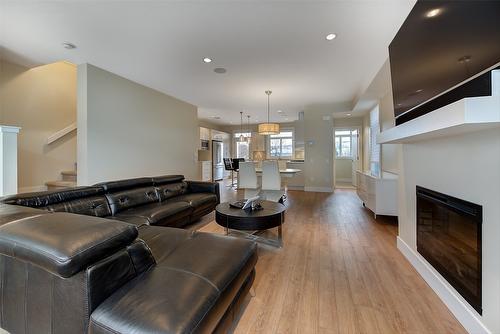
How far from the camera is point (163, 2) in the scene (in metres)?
2.23

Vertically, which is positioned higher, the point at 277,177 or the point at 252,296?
the point at 277,177

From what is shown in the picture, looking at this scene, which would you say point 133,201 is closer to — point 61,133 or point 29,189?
point 29,189

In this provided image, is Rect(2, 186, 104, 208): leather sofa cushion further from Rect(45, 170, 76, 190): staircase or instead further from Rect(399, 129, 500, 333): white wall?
Rect(399, 129, 500, 333): white wall

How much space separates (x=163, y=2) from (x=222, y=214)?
2.39 metres

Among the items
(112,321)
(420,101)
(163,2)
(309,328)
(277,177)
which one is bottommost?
(309,328)

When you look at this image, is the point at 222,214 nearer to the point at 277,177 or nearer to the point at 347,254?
the point at 347,254

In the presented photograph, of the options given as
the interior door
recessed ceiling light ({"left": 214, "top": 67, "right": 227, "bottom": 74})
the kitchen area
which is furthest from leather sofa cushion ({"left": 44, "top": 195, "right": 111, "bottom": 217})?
the interior door

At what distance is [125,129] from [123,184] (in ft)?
6.40

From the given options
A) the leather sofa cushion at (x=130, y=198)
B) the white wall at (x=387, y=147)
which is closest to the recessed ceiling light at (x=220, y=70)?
the leather sofa cushion at (x=130, y=198)

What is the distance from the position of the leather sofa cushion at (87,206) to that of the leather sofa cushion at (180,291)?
1.34 metres

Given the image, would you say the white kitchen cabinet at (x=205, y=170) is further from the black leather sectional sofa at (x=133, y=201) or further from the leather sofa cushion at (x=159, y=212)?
the leather sofa cushion at (x=159, y=212)

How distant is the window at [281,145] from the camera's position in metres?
10.1

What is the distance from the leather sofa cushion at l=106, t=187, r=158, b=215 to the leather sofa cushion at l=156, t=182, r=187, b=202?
0.10 meters

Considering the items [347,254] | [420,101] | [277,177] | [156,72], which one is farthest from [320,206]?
[156,72]
